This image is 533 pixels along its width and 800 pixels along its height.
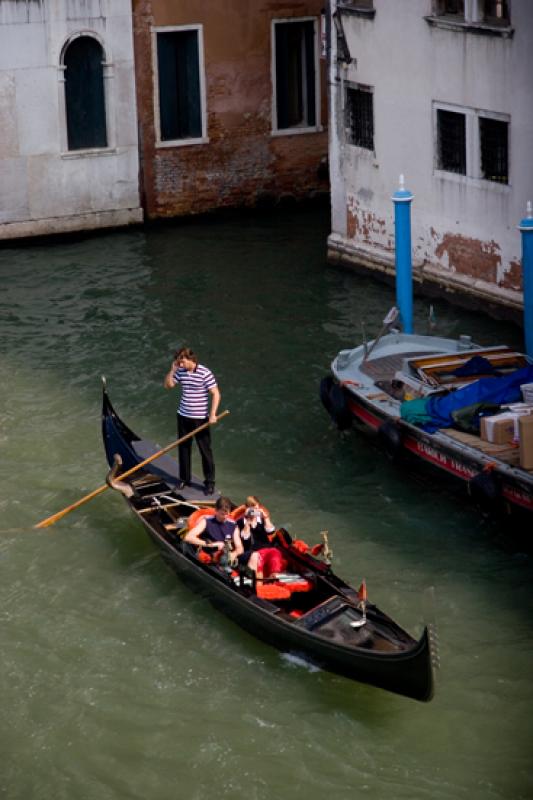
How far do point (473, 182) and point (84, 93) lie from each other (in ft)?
19.0

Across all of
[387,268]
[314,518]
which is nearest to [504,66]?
[387,268]

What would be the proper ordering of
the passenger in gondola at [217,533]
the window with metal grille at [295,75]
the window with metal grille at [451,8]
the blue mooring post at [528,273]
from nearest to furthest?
the passenger in gondola at [217,533]
the blue mooring post at [528,273]
the window with metal grille at [451,8]
the window with metal grille at [295,75]

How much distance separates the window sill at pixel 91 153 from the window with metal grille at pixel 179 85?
74cm

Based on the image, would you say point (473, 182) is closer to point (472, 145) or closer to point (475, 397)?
point (472, 145)

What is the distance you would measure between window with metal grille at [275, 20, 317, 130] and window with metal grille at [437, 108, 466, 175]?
16.2ft

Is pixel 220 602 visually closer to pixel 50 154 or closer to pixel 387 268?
pixel 387 268

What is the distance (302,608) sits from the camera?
358 inches

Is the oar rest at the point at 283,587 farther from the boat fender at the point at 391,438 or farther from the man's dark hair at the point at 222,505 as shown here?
the boat fender at the point at 391,438

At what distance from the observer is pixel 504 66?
555 inches

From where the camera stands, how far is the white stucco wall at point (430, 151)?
14141 millimetres

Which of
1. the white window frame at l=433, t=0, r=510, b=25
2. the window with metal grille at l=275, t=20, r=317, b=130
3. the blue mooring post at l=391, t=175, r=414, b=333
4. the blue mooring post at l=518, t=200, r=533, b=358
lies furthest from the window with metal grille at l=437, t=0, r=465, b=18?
the window with metal grille at l=275, t=20, r=317, b=130

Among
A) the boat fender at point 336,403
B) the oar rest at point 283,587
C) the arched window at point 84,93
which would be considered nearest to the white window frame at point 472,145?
the boat fender at point 336,403

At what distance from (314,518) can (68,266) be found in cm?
738

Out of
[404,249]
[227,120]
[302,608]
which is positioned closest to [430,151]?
[404,249]
